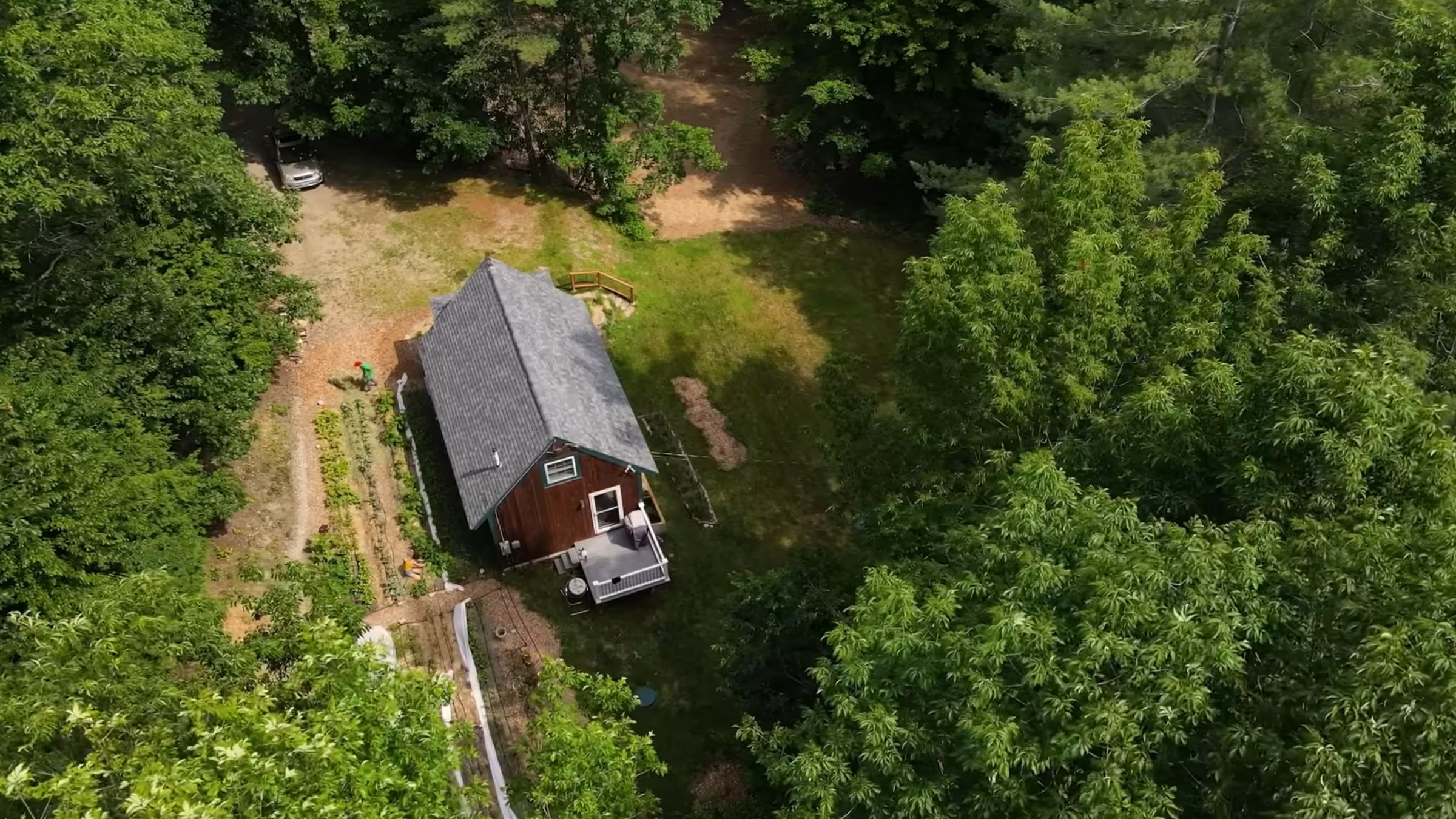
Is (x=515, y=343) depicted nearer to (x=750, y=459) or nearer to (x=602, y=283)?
(x=750, y=459)

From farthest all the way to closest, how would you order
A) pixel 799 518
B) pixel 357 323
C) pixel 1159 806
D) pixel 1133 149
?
pixel 357 323 → pixel 799 518 → pixel 1133 149 → pixel 1159 806

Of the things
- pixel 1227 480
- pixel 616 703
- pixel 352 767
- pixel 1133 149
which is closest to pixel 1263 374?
pixel 1227 480

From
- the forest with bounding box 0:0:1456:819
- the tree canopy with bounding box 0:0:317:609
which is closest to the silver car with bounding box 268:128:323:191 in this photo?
the forest with bounding box 0:0:1456:819

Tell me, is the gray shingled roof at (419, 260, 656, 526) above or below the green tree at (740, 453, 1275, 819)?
below

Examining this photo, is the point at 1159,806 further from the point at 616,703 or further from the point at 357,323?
the point at 357,323

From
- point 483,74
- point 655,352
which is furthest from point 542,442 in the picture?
point 483,74

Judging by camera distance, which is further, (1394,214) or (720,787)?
(720,787)

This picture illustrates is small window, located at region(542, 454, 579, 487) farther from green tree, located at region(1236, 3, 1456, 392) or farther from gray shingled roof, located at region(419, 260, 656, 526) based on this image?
green tree, located at region(1236, 3, 1456, 392)
